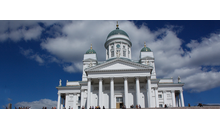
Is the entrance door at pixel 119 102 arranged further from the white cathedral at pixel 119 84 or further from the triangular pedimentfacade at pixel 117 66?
the triangular pedimentfacade at pixel 117 66

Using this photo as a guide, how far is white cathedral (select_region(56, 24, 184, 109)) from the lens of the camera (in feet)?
109

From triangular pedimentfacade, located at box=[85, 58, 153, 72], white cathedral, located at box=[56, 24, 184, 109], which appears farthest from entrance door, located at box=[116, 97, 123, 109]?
triangular pedimentfacade, located at box=[85, 58, 153, 72]

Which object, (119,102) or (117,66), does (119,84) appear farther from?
(117,66)

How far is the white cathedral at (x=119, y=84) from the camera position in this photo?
33156 mm

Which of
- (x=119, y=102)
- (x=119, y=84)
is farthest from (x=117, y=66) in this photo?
(x=119, y=102)

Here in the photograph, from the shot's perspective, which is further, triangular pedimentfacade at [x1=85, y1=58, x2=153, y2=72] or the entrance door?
the entrance door

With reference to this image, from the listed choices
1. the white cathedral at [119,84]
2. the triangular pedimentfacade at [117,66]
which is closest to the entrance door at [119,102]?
the white cathedral at [119,84]

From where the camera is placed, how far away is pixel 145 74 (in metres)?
33.2

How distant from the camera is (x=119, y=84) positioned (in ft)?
120

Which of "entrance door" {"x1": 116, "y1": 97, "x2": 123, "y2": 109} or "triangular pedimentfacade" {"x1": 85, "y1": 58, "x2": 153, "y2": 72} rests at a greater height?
"triangular pedimentfacade" {"x1": 85, "y1": 58, "x2": 153, "y2": 72}

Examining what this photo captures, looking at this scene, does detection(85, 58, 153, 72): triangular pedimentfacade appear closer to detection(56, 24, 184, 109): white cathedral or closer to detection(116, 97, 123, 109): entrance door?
detection(56, 24, 184, 109): white cathedral

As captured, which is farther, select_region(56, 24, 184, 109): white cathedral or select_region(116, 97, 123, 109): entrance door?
select_region(116, 97, 123, 109): entrance door

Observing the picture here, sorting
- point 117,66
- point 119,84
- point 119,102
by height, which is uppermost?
point 117,66
